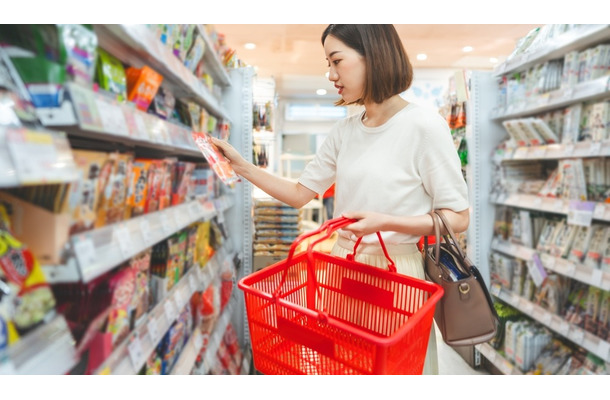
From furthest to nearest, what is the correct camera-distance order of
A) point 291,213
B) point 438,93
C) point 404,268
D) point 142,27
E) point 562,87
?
point 291,213 < point 438,93 < point 562,87 < point 404,268 < point 142,27

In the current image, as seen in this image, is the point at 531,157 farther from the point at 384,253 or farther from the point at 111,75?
the point at 111,75

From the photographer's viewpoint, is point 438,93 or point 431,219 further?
point 438,93

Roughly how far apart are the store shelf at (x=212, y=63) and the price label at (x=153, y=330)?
1.07 m

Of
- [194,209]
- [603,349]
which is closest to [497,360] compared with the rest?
[603,349]

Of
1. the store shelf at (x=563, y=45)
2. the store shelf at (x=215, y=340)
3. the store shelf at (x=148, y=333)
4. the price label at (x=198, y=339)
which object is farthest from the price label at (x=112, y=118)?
the store shelf at (x=563, y=45)

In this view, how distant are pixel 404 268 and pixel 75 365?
835 millimetres

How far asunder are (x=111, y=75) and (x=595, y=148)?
1.96 meters

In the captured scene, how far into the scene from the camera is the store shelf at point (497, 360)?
2232mm

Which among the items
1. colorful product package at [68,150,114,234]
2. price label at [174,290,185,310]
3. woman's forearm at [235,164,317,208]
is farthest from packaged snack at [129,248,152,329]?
woman's forearm at [235,164,317,208]

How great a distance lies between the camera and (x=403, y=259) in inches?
45.7
